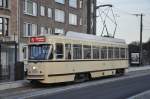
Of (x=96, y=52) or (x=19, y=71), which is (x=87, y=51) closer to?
(x=96, y=52)

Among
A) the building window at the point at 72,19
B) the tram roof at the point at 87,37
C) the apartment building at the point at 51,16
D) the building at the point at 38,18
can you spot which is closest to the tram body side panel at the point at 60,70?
the tram roof at the point at 87,37

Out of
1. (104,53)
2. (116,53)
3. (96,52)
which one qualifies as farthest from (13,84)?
(116,53)

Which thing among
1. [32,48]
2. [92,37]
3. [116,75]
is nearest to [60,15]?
[116,75]

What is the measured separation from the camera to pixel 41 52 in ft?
90.1

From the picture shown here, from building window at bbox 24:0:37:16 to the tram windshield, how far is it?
3299 centimetres

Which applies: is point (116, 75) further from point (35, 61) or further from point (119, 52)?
point (35, 61)

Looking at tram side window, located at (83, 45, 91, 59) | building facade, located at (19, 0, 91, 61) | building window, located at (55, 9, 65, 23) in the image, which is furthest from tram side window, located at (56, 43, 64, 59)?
building window, located at (55, 9, 65, 23)

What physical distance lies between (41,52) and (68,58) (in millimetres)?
2067

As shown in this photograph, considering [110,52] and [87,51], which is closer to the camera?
[87,51]

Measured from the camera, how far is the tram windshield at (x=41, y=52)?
27156 millimetres

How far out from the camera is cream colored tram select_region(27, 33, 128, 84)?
1062 inches

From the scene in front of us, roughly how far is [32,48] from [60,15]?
43.2 meters

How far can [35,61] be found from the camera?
27109 millimetres

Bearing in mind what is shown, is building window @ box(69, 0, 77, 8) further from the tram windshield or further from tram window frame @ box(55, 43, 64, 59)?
the tram windshield
